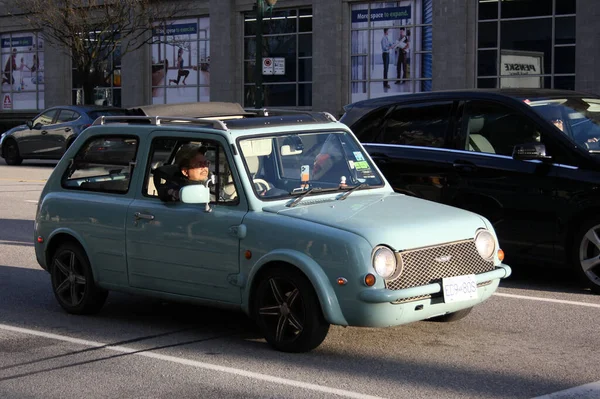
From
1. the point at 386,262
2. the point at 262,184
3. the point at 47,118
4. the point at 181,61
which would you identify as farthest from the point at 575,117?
the point at 181,61

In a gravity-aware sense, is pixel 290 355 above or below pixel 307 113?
below

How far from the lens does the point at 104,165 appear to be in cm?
831

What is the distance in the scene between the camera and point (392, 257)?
634 centimetres

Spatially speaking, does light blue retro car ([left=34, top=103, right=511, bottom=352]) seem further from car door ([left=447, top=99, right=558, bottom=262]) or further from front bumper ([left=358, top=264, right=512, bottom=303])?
car door ([left=447, top=99, right=558, bottom=262])

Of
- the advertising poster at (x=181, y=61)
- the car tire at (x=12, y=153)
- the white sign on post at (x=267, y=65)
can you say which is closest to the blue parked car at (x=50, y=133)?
the car tire at (x=12, y=153)

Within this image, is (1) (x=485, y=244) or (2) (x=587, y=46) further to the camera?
(2) (x=587, y=46)

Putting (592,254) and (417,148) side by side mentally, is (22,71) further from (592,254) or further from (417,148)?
(592,254)

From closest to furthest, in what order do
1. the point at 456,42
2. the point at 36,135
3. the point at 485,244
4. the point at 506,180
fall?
1. the point at 485,244
2. the point at 506,180
3. the point at 36,135
4. the point at 456,42

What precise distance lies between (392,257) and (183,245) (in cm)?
171

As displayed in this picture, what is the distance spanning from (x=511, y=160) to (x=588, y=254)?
118cm

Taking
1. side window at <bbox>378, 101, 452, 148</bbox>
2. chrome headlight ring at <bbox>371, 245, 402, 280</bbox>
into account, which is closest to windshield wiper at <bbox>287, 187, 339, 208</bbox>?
chrome headlight ring at <bbox>371, 245, 402, 280</bbox>

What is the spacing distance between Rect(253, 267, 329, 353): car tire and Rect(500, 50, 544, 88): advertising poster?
24.5 metres

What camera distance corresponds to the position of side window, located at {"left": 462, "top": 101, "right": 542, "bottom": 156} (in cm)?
944

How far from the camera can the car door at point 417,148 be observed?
9922 mm
